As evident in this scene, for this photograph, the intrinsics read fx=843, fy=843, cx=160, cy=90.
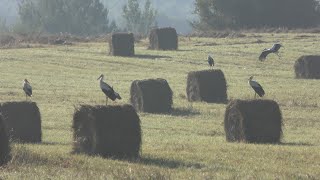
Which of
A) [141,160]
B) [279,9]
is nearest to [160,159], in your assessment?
[141,160]

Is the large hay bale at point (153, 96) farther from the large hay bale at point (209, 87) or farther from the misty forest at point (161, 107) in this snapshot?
the large hay bale at point (209, 87)

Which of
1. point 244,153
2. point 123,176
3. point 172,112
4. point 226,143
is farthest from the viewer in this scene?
point 172,112

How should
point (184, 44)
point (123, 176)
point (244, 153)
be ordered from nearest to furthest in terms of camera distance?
1. point (123, 176)
2. point (244, 153)
3. point (184, 44)

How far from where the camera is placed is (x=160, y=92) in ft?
98.4

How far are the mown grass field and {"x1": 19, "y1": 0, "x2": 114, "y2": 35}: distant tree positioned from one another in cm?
7179

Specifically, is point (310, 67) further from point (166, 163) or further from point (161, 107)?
point (166, 163)

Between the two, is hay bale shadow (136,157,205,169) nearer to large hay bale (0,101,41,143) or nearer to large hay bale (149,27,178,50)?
large hay bale (0,101,41,143)

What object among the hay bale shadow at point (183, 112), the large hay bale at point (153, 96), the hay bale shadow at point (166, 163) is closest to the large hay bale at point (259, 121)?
the hay bale shadow at point (166, 163)

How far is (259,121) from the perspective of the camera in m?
21.4

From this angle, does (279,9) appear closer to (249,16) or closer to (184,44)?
(249,16)

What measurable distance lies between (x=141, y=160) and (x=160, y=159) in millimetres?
390

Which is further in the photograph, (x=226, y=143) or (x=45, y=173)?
(x=226, y=143)

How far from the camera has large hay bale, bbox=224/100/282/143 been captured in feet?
70.1

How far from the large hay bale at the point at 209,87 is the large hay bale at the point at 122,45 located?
65.7 feet
